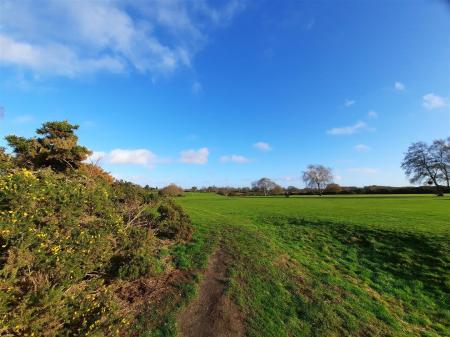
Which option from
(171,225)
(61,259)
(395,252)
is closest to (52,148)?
(171,225)

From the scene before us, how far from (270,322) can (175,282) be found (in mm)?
3308

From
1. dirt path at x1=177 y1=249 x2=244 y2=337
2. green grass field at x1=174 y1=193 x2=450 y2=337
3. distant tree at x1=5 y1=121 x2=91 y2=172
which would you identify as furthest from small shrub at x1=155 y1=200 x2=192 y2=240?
distant tree at x1=5 y1=121 x2=91 y2=172

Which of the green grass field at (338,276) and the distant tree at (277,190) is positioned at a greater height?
the distant tree at (277,190)

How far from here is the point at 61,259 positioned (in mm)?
6172

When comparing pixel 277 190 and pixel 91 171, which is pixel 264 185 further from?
pixel 91 171

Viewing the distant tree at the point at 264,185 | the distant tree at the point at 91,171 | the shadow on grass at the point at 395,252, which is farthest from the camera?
the distant tree at the point at 264,185

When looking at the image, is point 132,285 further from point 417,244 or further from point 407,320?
point 417,244

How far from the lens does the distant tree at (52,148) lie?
16.0 metres

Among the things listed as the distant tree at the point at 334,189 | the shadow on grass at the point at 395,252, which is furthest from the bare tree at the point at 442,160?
the shadow on grass at the point at 395,252

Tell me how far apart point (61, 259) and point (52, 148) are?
13.9 m

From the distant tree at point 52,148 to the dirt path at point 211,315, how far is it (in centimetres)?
1173

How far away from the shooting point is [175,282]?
882cm

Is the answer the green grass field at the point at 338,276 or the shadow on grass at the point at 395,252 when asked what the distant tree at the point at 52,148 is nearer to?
the green grass field at the point at 338,276

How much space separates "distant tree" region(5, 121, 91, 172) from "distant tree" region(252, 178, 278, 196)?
8690cm
